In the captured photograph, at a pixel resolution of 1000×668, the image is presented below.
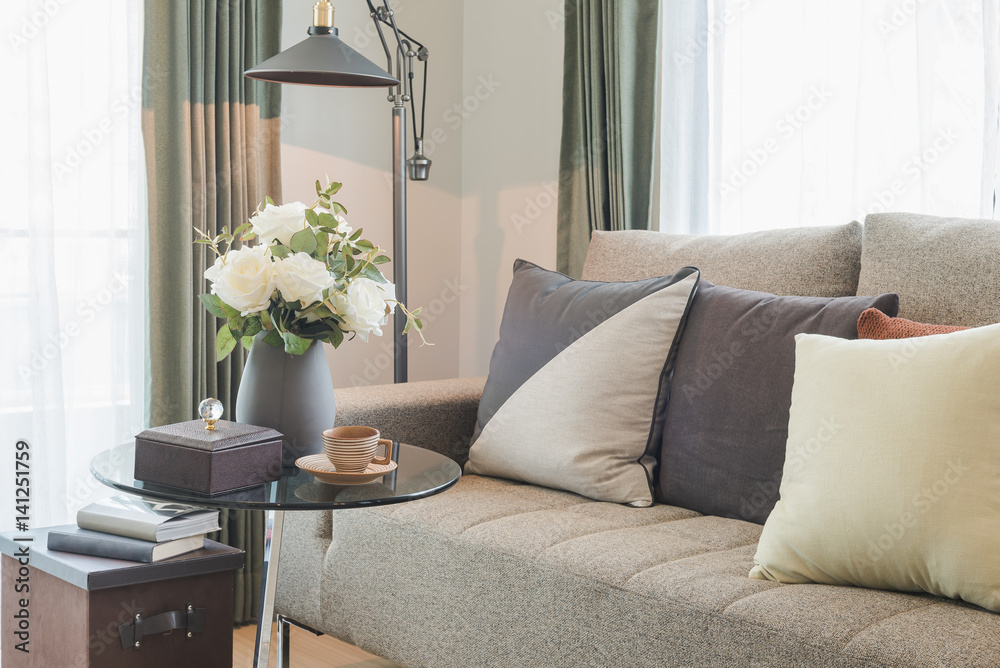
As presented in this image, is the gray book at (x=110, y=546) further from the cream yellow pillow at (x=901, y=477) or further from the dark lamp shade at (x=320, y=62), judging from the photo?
the cream yellow pillow at (x=901, y=477)

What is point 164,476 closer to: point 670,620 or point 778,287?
point 670,620

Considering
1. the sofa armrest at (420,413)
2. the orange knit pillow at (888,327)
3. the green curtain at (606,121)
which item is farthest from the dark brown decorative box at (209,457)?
the green curtain at (606,121)

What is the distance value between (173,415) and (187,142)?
0.72 metres

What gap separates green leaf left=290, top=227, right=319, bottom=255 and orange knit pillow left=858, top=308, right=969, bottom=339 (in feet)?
3.10

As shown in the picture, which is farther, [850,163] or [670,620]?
[850,163]

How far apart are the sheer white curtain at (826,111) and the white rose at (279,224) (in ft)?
4.42

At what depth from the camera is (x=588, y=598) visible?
1.38m

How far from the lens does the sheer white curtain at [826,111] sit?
197 centimetres

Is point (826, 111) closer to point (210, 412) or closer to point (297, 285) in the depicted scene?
point (297, 285)

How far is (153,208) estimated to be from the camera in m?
2.36

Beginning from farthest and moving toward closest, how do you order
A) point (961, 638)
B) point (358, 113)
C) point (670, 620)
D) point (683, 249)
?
point (358, 113) < point (683, 249) < point (670, 620) < point (961, 638)

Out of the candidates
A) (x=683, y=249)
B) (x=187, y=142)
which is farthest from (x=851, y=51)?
(x=187, y=142)

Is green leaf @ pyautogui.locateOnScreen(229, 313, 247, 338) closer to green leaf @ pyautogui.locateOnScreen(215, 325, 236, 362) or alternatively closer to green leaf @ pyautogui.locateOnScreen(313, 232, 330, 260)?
green leaf @ pyautogui.locateOnScreen(215, 325, 236, 362)

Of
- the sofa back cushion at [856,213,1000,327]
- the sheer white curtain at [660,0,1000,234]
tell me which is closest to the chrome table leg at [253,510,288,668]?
the sofa back cushion at [856,213,1000,327]
